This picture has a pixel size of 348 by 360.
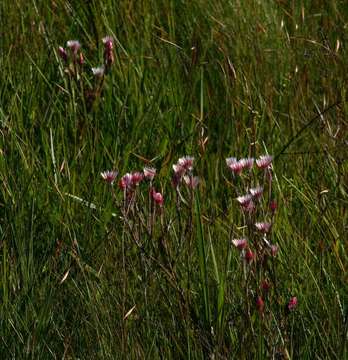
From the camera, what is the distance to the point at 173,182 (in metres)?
2.30

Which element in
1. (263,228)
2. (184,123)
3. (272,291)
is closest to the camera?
(263,228)

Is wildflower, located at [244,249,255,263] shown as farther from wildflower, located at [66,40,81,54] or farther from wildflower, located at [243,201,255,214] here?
wildflower, located at [66,40,81,54]

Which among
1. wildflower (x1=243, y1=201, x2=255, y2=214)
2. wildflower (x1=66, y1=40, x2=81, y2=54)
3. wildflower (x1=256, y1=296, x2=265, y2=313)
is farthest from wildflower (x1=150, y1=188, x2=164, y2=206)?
wildflower (x1=66, y1=40, x2=81, y2=54)

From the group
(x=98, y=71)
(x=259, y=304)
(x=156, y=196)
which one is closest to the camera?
(x=259, y=304)

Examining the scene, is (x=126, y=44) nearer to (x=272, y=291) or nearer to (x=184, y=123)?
(x=184, y=123)

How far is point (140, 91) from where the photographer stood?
3.30 m

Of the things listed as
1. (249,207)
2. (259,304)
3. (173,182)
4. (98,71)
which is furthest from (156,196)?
(98,71)

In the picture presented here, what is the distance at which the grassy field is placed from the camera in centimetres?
228

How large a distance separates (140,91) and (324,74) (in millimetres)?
563

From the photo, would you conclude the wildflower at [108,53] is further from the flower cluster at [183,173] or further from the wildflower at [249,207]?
the wildflower at [249,207]

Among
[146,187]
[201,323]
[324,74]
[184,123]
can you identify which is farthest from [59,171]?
[324,74]

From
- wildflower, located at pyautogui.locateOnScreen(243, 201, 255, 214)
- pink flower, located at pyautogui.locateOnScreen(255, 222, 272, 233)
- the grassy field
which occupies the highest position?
wildflower, located at pyautogui.locateOnScreen(243, 201, 255, 214)

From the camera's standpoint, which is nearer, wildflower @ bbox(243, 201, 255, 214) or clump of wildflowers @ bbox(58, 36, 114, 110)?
wildflower @ bbox(243, 201, 255, 214)

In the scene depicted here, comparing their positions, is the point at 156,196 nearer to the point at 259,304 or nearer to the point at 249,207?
the point at 249,207
